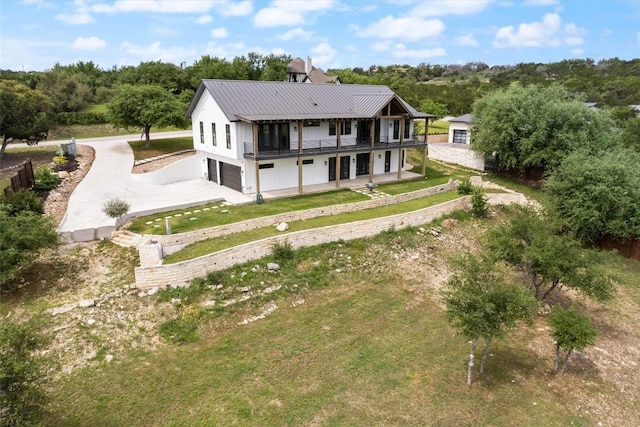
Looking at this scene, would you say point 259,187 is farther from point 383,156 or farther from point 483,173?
point 483,173

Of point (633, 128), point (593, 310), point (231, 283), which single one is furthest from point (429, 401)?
point (633, 128)

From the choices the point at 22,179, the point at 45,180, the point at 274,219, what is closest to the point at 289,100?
the point at 274,219

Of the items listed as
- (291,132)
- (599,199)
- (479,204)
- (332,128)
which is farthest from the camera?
(332,128)

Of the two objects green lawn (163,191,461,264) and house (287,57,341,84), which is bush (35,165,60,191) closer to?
green lawn (163,191,461,264)

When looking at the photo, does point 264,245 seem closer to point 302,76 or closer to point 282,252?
point 282,252

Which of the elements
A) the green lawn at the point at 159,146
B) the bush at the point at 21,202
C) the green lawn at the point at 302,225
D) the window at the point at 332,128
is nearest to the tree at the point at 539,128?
the green lawn at the point at 302,225

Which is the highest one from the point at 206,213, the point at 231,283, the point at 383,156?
the point at 383,156
